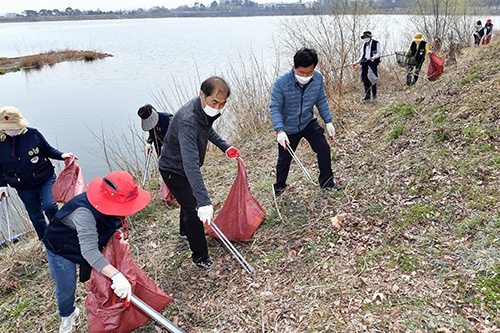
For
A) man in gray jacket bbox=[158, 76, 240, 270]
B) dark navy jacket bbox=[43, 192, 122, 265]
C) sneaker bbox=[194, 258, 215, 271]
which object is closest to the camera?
dark navy jacket bbox=[43, 192, 122, 265]

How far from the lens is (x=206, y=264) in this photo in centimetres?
316

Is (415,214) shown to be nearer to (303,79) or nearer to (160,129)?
(303,79)

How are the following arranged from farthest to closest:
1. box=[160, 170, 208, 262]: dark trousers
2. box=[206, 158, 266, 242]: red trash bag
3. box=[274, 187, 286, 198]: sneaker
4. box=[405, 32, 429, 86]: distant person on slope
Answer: box=[405, 32, 429, 86]: distant person on slope → box=[274, 187, 286, 198]: sneaker → box=[206, 158, 266, 242]: red trash bag → box=[160, 170, 208, 262]: dark trousers

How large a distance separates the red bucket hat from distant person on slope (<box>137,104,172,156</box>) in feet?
7.01

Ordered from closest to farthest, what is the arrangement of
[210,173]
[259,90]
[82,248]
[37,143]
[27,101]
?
[82,248] → [37,143] → [210,173] → [259,90] → [27,101]

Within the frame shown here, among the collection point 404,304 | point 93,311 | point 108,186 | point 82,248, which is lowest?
point 404,304

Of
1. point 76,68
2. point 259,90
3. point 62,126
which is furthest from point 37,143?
point 76,68

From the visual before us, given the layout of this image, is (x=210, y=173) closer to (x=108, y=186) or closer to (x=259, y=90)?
(x=259, y=90)

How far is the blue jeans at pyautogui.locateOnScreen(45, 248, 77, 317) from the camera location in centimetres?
242

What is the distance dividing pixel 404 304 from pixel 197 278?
1619mm

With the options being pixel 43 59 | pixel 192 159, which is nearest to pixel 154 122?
pixel 192 159

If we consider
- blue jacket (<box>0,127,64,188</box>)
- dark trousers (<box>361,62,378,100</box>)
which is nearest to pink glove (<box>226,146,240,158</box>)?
blue jacket (<box>0,127,64,188</box>)

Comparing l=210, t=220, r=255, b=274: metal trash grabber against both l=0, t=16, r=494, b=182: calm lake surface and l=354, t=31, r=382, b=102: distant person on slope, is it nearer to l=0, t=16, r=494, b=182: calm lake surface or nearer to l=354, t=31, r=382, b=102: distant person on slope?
l=0, t=16, r=494, b=182: calm lake surface

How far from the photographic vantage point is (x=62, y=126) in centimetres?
1080
